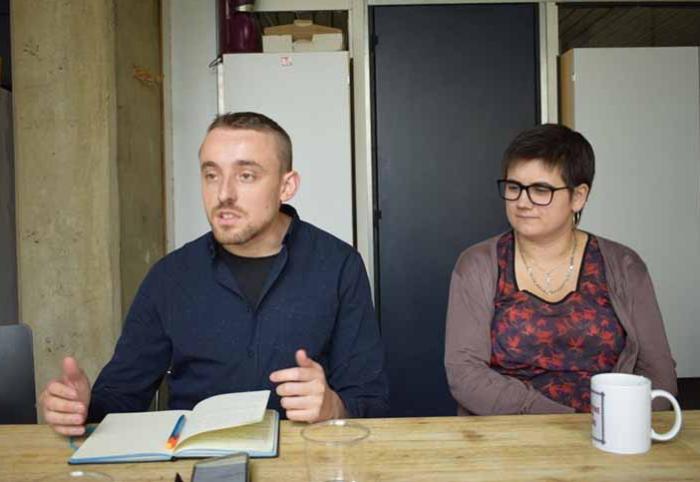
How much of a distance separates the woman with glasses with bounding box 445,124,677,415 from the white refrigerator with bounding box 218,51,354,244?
1.83 meters

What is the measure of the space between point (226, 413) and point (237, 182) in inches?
22.9

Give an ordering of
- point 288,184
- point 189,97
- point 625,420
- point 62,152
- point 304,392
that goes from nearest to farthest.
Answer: point 625,420 < point 304,392 < point 288,184 < point 62,152 < point 189,97

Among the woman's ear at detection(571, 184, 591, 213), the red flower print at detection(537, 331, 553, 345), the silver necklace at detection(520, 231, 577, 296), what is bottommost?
the red flower print at detection(537, 331, 553, 345)

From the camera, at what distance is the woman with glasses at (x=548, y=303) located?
5.56ft

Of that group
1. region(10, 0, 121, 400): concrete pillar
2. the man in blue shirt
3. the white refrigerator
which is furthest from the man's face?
the white refrigerator

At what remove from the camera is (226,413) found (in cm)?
119

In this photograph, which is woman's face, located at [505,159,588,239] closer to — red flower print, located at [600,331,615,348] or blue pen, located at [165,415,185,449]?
red flower print, located at [600,331,615,348]

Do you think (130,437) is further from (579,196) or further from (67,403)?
(579,196)

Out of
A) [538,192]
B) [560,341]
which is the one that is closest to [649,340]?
[560,341]

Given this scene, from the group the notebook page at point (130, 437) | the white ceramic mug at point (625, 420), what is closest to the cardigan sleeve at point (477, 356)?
the white ceramic mug at point (625, 420)

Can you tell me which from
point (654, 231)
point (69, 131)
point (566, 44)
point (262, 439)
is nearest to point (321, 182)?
point (69, 131)

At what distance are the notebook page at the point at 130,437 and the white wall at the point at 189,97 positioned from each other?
2568 mm

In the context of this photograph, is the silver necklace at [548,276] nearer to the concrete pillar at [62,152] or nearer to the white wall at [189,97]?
the concrete pillar at [62,152]

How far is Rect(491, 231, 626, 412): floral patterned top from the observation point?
1689 millimetres
